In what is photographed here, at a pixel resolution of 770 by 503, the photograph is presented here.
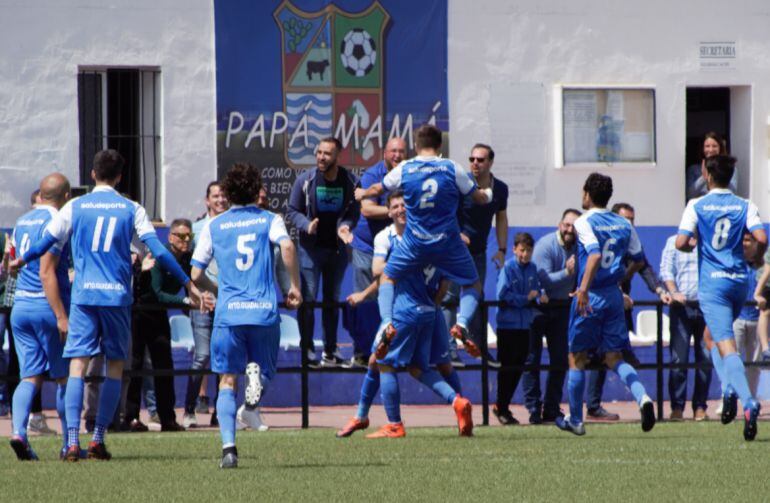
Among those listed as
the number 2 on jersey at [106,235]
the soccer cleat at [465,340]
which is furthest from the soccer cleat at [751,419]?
the number 2 on jersey at [106,235]

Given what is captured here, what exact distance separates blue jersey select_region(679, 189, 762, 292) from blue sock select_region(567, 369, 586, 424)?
1230 mm

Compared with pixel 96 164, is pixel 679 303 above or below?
below

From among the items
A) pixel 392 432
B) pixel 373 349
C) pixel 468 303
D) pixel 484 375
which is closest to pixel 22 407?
→ pixel 373 349

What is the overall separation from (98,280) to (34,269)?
30.0 inches

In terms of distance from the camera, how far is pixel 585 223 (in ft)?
43.3

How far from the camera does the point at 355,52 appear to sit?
19.6 metres

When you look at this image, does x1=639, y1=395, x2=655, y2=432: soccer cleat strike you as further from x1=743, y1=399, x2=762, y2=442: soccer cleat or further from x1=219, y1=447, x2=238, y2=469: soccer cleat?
x1=219, y1=447, x2=238, y2=469: soccer cleat

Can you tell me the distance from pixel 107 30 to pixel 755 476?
1071cm

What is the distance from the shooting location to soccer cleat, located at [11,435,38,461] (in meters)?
11.4

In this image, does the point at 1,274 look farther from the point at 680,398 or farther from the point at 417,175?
the point at 680,398

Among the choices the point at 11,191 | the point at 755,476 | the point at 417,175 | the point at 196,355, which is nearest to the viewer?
the point at 755,476

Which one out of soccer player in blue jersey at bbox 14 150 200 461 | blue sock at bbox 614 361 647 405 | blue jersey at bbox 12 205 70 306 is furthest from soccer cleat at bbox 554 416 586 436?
blue jersey at bbox 12 205 70 306

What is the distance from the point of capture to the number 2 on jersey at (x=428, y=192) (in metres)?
12.6

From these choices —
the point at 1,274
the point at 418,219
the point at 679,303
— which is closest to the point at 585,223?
the point at 418,219
